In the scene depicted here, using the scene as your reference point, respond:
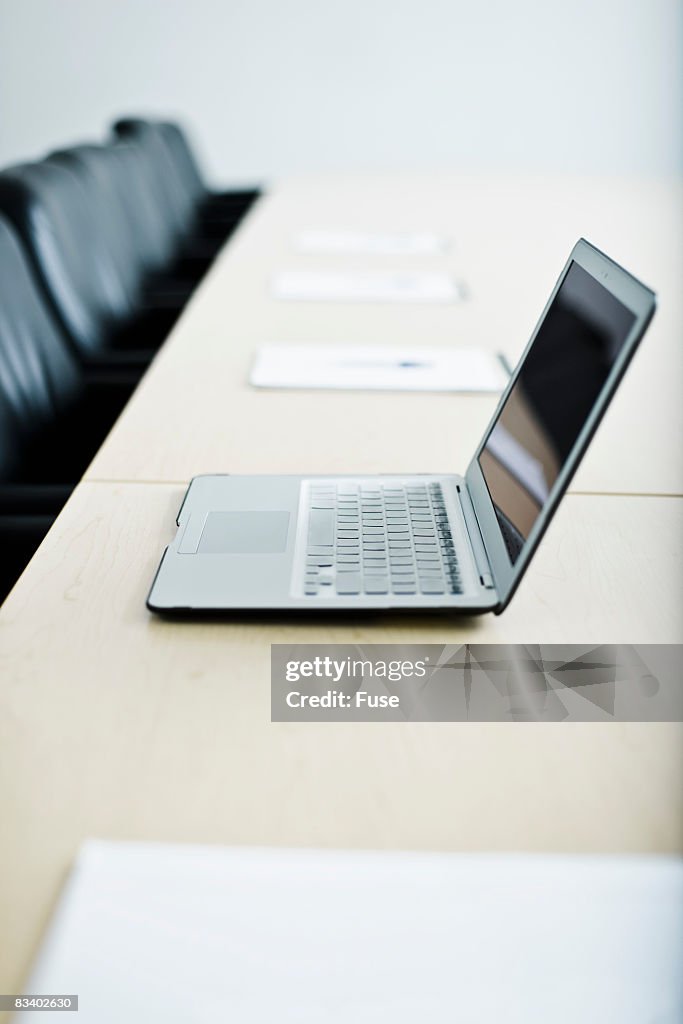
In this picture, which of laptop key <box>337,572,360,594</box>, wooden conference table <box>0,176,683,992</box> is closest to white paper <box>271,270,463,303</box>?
wooden conference table <box>0,176,683,992</box>

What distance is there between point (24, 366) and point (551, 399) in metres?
0.95

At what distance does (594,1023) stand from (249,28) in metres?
5.75

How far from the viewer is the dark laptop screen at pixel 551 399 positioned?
739 millimetres

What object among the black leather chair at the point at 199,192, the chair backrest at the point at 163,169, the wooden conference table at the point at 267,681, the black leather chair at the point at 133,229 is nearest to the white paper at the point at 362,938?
the wooden conference table at the point at 267,681

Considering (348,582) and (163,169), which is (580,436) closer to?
(348,582)

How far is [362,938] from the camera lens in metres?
0.55

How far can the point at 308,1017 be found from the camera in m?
0.51

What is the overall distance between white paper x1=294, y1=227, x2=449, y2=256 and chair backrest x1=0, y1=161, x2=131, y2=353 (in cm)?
45

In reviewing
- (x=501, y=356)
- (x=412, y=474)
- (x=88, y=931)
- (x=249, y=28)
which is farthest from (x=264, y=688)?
(x=249, y=28)

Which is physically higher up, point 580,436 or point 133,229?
point 580,436

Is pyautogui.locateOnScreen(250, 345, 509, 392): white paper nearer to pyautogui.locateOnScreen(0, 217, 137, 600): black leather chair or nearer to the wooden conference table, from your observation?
the wooden conference table

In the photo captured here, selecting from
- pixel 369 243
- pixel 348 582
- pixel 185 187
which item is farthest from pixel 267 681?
pixel 185 187

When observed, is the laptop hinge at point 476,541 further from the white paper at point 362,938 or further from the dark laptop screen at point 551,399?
the white paper at point 362,938

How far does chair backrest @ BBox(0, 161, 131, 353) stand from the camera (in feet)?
5.91
